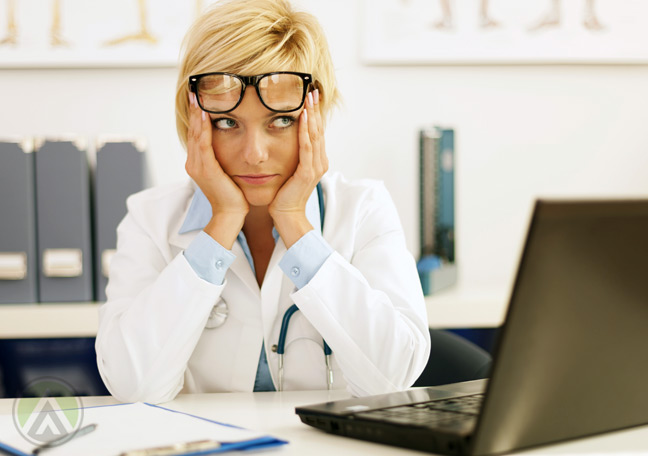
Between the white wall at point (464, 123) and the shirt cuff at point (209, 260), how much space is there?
119 centimetres

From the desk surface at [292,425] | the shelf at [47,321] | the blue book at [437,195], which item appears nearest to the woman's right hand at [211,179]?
the desk surface at [292,425]

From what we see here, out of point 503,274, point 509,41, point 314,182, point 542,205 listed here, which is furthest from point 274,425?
point 509,41

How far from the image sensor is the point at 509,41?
2379 millimetres

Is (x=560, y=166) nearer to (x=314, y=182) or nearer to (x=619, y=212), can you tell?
(x=314, y=182)

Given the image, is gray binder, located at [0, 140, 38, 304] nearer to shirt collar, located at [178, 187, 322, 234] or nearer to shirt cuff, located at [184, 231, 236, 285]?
shirt collar, located at [178, 187, 322, 234]

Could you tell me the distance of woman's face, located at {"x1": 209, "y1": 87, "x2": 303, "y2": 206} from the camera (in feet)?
4.21

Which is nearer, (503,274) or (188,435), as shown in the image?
(188,435)

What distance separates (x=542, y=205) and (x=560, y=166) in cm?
204

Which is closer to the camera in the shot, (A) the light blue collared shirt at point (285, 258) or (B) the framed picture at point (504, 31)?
(A) the light blue collared shirt at point (285, 258)

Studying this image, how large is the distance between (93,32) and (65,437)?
183 cm

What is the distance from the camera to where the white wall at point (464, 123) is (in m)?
2.32

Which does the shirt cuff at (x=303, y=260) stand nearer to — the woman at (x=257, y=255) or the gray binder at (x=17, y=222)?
the woman at (x=257, y=255)

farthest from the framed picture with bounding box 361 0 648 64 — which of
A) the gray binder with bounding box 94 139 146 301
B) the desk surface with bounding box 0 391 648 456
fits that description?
the desk surface with bounding box 0 391 648 456

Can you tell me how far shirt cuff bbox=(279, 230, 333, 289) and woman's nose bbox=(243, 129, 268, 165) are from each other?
185 mm
